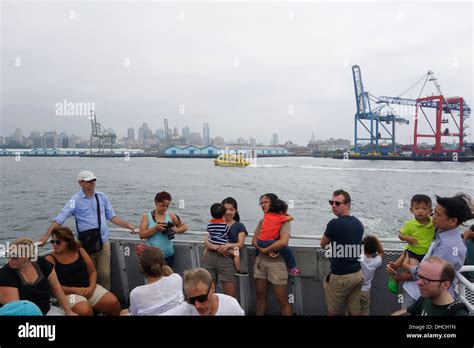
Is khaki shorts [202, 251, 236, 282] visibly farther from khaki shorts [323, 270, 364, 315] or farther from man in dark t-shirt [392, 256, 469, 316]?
man in dark t-shirt [392, 256, 469, 316]

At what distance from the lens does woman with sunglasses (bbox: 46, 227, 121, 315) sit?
2850 mm

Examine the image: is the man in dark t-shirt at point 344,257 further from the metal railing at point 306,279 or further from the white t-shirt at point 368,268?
the metal railing at point 306,279

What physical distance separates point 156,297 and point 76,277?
3.16ft

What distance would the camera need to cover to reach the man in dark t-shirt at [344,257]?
2875 mm

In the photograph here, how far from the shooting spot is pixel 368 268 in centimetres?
312

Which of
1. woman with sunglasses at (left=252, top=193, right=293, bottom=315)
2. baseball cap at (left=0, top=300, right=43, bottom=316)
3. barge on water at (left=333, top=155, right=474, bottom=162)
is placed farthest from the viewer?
barge on water at (left=333, top=155, right=474, bottom=162)

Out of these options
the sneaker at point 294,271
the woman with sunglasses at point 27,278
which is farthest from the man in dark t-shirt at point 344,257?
the woman with sunglasses at point 27,278

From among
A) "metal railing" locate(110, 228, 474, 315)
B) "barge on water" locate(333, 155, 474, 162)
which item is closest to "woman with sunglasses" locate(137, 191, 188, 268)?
"metal railing" locate(110, 228, 474, 315)

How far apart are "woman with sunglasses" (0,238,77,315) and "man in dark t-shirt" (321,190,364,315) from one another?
201cm

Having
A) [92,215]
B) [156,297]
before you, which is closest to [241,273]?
[156,297]

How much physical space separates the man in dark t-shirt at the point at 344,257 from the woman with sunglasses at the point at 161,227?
55.6 inches
